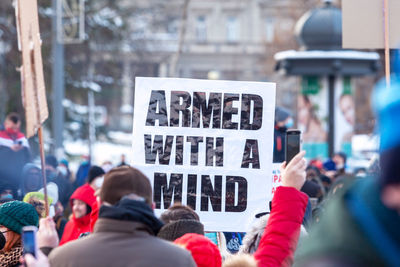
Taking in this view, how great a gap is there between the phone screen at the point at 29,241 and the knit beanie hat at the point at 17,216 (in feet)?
4.99

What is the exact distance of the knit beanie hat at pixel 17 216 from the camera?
457 cm

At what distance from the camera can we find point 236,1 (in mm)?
74812

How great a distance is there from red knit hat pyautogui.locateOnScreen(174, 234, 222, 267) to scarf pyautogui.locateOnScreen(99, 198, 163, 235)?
555 mm

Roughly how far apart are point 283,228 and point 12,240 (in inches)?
63.1

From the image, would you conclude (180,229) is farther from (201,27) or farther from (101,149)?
(201,27)

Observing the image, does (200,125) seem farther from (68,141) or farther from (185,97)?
(68,141)

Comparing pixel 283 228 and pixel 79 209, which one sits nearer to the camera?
pixel 283 228

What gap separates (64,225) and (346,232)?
6576 mm

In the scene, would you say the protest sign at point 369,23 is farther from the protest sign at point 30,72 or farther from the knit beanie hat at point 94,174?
the knit beanie hat at point 94,174

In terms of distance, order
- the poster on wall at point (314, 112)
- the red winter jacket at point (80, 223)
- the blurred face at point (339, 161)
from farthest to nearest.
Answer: the poster on wall at point (314, 112) → the blurred face at point (339, 161) → the red winter jacket at point (80, 223)

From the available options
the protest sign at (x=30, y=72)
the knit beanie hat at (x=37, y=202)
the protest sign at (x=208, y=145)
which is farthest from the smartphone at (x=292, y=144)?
the knit beanie hat at (x=37, y=202)

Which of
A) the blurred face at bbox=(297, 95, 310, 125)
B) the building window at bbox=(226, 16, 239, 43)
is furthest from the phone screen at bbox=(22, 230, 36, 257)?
the building window at bbox=(226, 16, 239, 43)

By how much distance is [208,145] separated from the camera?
18.6 feet

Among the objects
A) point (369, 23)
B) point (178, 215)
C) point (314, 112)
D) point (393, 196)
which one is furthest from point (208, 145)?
point (314, 112)
